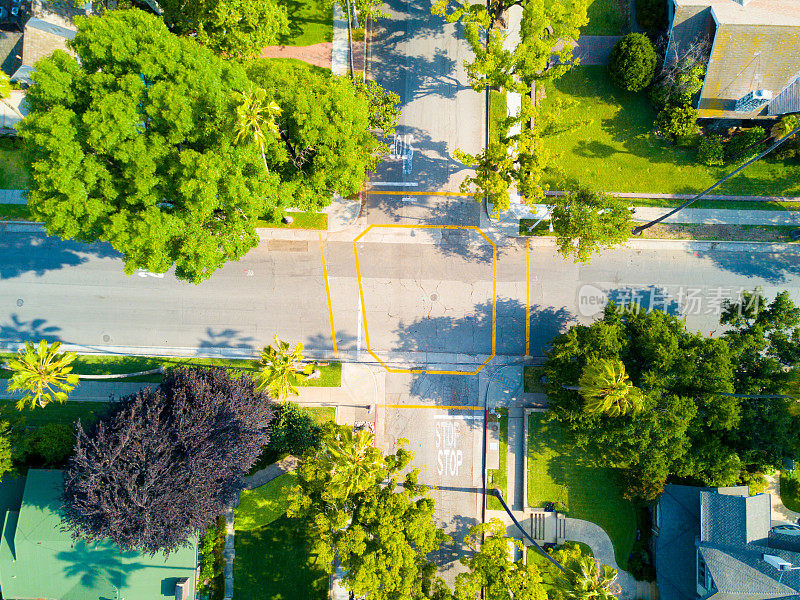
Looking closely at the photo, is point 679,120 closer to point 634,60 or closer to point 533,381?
point 634,60

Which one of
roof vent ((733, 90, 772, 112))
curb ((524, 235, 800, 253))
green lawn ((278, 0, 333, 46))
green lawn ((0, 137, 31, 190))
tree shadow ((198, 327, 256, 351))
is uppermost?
green lawn ((278, 0, 333, 46))

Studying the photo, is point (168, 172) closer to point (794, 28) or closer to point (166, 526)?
point (166, 526)

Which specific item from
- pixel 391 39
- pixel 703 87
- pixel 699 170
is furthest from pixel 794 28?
pixel 391 39

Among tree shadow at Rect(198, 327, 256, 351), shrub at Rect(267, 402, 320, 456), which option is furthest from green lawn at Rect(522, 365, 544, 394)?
tree shadow at Rect(198, 327, 256, 351)

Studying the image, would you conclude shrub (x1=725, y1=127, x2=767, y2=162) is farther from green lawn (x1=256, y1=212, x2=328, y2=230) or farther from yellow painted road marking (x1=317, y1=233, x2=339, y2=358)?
yellow painted road marking (x1=317, y1=233, x2=339, y2=358)

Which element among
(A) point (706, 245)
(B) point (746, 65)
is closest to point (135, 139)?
(A) point (706, 245)
